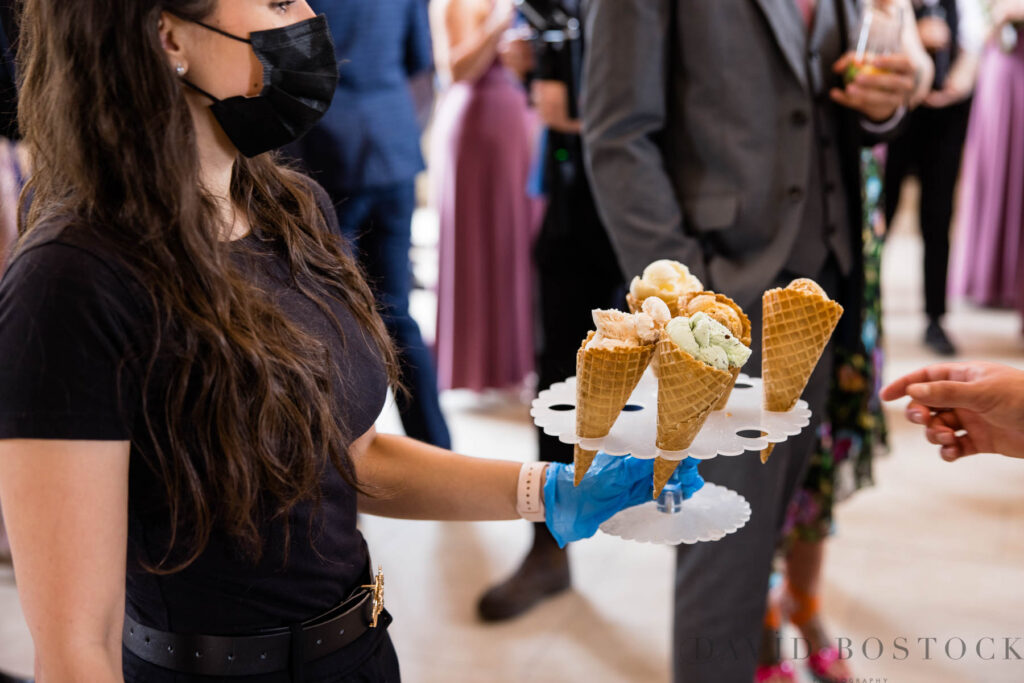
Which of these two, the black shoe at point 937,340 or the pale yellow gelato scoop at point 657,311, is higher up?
the pale yellow gelato scoop at point 657,311

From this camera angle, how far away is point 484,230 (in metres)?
3.98

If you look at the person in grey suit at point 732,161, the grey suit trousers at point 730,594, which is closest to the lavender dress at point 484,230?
the person in grey suit at point 732,161

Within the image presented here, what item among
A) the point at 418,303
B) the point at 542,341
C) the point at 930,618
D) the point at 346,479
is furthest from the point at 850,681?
the point at 418,303

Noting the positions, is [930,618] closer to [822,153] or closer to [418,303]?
A: [822,153]

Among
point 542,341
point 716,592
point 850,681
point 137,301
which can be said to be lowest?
point 850,681

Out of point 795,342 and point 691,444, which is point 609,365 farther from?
point 795,342

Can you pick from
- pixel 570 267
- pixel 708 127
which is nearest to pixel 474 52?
pixel 570 267

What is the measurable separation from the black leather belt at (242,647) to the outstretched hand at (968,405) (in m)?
0.89

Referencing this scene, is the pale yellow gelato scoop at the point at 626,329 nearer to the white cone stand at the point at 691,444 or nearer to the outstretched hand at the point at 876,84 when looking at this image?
the white cone stand at the point at 691,444

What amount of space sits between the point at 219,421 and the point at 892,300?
544 centimetres

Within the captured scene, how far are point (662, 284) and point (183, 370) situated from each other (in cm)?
64

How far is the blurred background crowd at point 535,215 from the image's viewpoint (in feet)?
7.77

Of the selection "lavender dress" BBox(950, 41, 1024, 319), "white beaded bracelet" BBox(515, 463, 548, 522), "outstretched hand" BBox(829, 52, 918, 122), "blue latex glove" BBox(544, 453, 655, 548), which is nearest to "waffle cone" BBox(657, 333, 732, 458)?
"blue latex glove" BBox(544, 453, 655, 548)

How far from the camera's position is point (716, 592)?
196 centimetres
